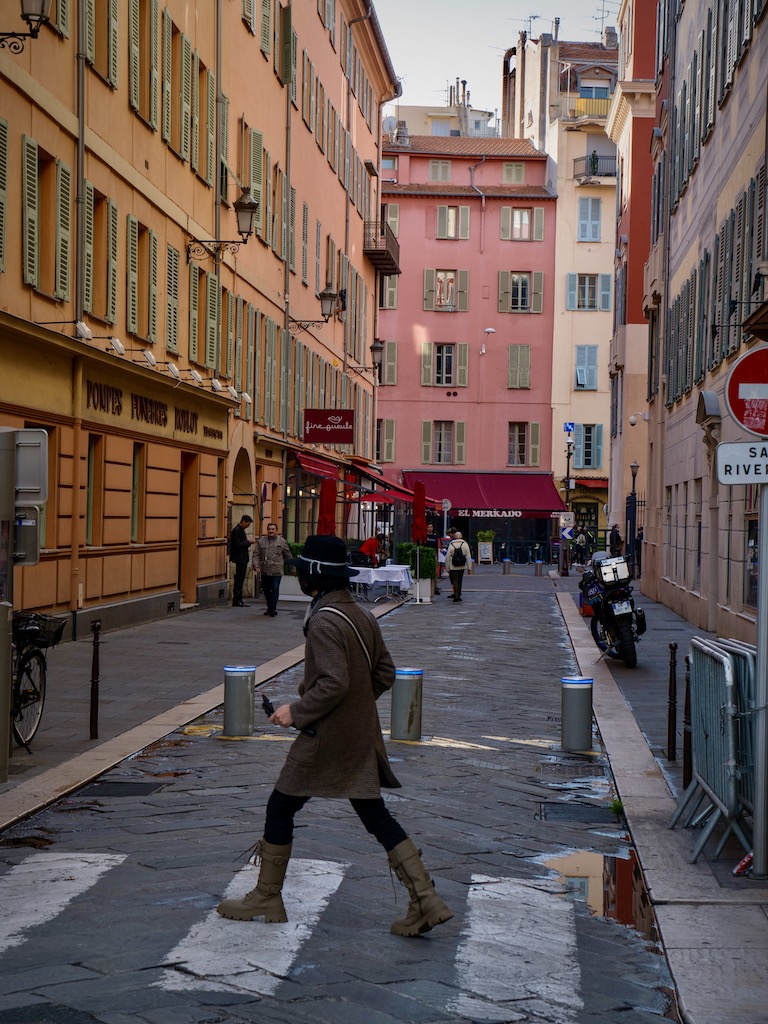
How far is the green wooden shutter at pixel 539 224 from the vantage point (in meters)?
69.1

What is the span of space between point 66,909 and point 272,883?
932mm

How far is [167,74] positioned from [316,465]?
618 inches

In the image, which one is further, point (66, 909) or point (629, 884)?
point (629, 884)

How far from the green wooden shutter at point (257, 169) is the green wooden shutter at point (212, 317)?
412 centimetres

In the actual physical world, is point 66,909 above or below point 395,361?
below

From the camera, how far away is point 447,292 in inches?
2726

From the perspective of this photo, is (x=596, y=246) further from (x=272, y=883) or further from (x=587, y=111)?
(x=272, y=883)

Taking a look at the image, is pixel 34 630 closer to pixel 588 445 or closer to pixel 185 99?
pixel 185 99

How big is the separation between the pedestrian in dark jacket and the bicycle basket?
485 cm

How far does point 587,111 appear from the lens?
7406 cm

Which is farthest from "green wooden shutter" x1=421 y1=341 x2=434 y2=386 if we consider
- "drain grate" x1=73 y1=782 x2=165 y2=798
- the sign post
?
the sign post

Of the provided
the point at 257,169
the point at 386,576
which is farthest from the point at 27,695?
the point at 257,169

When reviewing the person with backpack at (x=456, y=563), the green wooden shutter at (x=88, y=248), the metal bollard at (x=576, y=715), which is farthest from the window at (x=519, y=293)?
the metal bollard at (x=576, y=715)

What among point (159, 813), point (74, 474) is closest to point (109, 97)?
point (74, 474)
